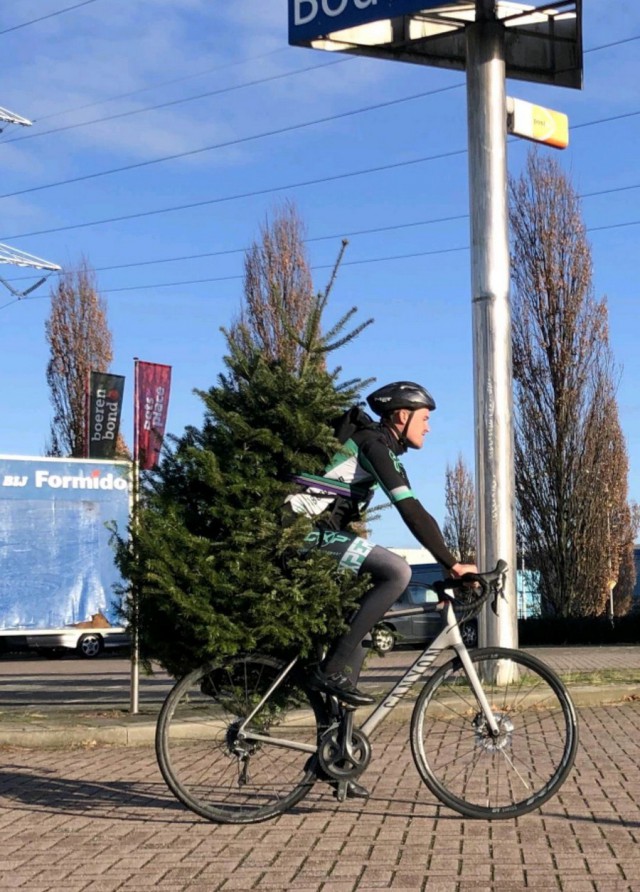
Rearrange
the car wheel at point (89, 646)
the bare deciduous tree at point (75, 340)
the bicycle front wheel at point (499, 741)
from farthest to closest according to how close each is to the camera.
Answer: the bare deciduous tree at point (75, 340)
the car wheel at point (89, 646)
the bicycle front wheel at point (499, 741)

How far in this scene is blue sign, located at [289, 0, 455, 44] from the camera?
42.3 ft

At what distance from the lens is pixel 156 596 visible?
6066mm

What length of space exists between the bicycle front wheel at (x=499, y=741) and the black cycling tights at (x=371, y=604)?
0.36 metres

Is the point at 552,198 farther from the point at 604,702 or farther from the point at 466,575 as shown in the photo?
the point at 466,575

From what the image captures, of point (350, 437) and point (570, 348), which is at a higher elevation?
point (570, 348)

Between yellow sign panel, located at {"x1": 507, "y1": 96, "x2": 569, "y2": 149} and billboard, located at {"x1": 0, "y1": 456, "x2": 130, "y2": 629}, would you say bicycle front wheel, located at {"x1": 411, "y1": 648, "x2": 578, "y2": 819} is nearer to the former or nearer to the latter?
yellow sign panel, located at {"x1": 507, "y1": 96, "x2": 569, "y2": 149}

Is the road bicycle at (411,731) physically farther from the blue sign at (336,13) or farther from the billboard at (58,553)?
the billboard at (58,553)

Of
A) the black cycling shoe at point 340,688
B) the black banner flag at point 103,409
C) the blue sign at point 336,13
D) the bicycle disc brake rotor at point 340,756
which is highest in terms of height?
the blue sign at point 336,13

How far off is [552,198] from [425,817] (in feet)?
101

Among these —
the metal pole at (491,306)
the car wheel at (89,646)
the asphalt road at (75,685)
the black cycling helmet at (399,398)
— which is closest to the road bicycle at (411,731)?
the black cycling helmet at (399,398)

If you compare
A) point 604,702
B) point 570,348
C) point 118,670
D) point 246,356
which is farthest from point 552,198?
point 246,356

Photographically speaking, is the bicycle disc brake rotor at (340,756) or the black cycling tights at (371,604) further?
the black cycling tights at (371,604)

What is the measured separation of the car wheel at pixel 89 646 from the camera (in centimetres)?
2941

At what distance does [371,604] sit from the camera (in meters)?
5.78
